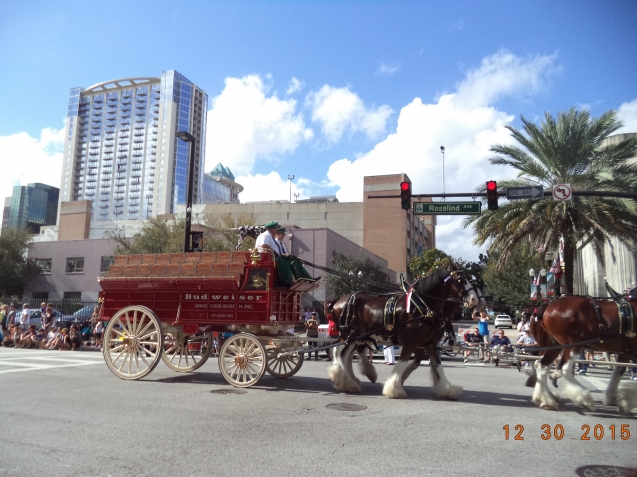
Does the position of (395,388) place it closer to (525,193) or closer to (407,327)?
(407,327)

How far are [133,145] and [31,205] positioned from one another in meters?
46.9

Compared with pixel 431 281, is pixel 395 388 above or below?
below

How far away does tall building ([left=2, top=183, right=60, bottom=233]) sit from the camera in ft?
518

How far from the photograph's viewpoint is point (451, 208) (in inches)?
594

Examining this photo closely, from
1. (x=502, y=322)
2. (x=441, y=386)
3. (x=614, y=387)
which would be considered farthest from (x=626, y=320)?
(x=502, y=322)

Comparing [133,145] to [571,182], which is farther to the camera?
[133,145]

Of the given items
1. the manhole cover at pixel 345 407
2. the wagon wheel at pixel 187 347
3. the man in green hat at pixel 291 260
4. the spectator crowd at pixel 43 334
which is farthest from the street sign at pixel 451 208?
the spectator crowd at pixel 43 334

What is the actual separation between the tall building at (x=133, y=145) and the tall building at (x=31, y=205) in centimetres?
1931

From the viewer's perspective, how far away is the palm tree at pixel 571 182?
53.9 ft

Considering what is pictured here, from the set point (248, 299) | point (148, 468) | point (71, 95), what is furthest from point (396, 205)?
point (71, 95)

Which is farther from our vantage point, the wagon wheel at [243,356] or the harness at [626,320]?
the wagon wheel at [243,356]

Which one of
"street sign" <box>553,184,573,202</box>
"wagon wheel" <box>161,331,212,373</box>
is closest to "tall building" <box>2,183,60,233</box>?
"wagon wheel" <box>161,331,212,373</box>

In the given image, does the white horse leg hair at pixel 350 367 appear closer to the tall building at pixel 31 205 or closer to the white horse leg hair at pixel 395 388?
the white horse leg hair at pixel 395 388
